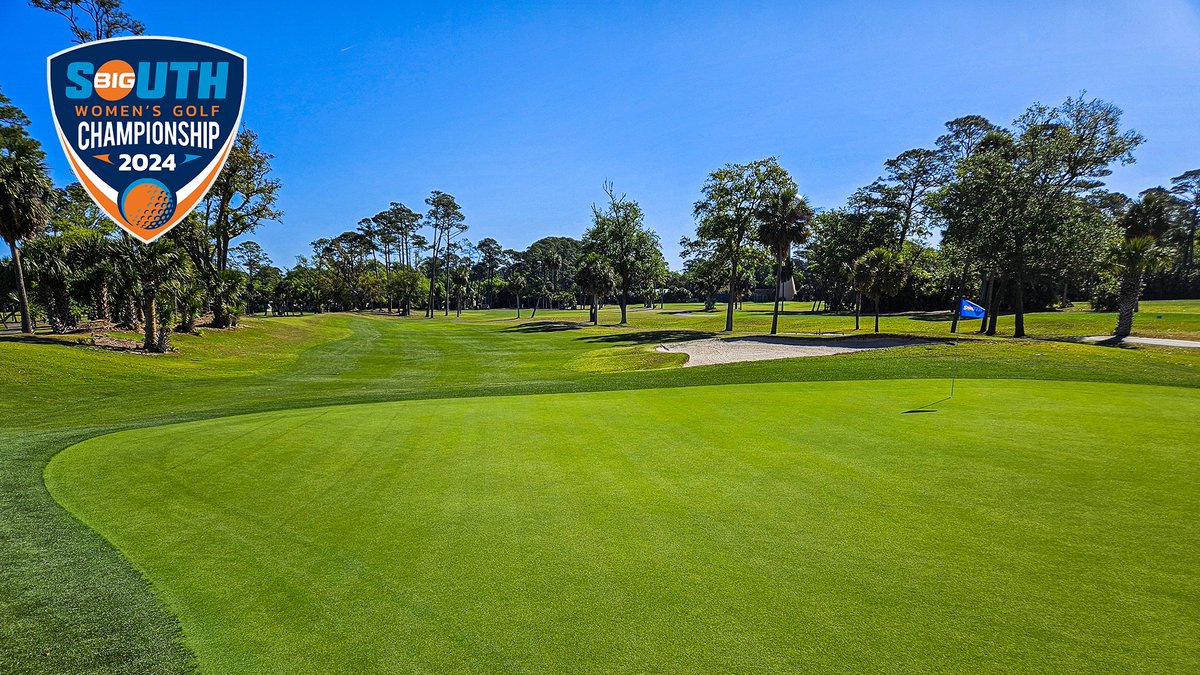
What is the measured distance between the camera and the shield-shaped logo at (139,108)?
56.2 ft

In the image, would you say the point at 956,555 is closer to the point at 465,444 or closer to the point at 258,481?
the point at 465,444

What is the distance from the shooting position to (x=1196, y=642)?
3.32 metres

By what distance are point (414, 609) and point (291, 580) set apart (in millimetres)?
1318

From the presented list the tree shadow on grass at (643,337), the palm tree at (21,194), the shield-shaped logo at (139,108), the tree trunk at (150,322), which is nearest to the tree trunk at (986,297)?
the tree shadow on grass at (643,337)

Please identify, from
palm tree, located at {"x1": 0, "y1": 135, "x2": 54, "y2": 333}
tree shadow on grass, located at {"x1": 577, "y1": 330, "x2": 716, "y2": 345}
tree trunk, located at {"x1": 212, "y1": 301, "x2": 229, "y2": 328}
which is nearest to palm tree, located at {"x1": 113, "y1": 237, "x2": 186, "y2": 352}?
palm tree, located at {"x1": 0, "y1": 135, "x2": 54, "y2": 333}

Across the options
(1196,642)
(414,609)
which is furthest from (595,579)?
(1196,642)

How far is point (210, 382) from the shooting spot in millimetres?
20797

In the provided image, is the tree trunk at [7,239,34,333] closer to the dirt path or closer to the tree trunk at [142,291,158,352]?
the tree trunk at [142,291,158,352]

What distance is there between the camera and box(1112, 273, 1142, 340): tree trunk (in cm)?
2764

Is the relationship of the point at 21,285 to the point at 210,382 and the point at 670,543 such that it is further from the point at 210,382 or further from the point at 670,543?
the point at 670,543

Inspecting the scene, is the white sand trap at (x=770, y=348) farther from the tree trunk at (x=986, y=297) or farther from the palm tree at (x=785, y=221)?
the tree trunk at (x=986, y=297)

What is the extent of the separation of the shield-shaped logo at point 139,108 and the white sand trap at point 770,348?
21.4 metres

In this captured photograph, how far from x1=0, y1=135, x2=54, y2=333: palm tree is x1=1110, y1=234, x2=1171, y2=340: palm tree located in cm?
5546

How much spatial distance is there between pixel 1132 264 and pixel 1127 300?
9.20ft
